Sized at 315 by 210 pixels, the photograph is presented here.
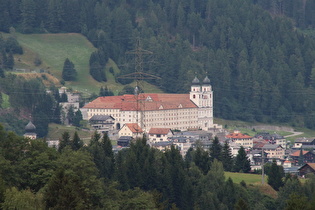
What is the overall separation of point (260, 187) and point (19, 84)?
81.4 m

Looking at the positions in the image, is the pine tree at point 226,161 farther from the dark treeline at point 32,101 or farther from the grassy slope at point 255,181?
the dark treeline at point 32,101

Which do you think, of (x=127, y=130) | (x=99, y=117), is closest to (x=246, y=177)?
(x=127, y=130)

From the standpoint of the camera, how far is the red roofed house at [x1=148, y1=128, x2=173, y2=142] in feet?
593

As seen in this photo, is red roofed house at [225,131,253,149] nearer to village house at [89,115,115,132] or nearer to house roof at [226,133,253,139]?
house roof at [226,133,253,139]

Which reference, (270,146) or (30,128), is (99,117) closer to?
(30,128)

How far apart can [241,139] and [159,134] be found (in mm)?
13433

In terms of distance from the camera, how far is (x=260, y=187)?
113125 mm

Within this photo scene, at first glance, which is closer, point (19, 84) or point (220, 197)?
point (220, 197)

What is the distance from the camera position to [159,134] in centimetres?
18188

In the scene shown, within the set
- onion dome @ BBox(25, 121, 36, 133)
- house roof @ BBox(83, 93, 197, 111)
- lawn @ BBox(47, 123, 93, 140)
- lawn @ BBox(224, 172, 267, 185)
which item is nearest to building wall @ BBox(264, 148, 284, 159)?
house roof @ BBox(83, 93, 197, 111)

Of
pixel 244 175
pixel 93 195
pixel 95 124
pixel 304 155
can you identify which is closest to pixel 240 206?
pixel 93 195

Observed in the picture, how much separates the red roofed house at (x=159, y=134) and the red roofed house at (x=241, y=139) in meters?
9.82

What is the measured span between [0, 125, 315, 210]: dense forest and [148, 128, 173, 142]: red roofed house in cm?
4969

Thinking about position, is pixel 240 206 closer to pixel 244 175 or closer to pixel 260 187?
pixel 260 187
